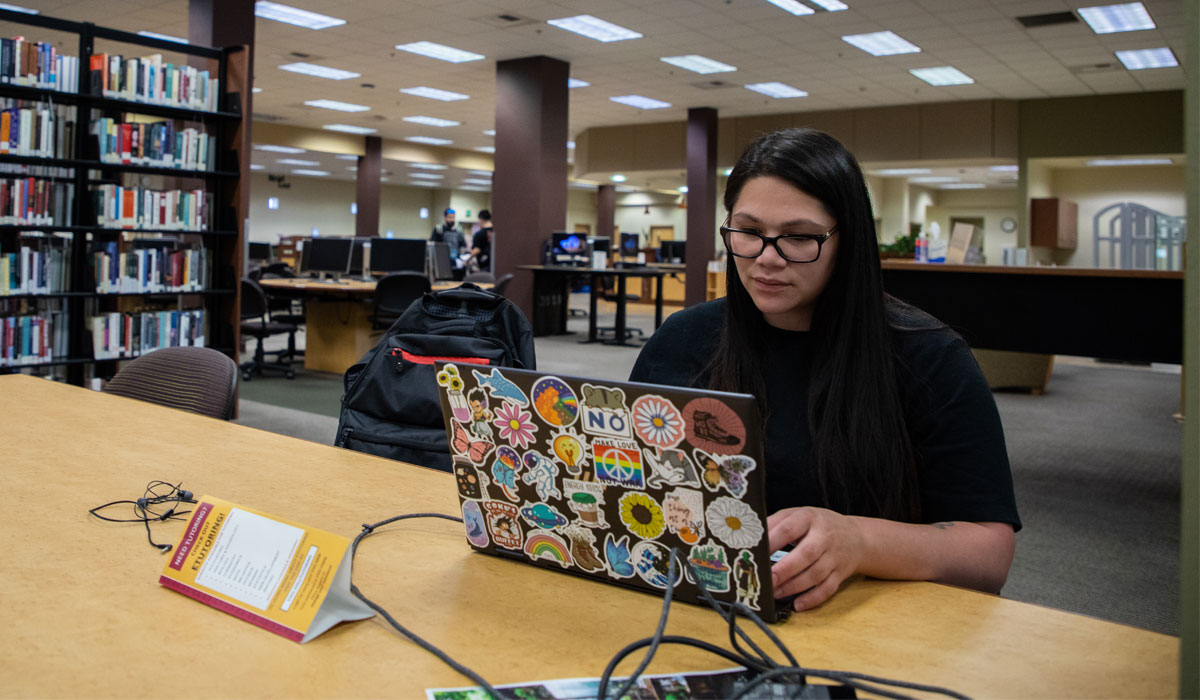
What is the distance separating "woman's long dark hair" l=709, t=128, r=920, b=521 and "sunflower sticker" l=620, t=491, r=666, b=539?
391 millimetres

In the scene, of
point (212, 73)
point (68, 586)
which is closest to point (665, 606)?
point (68, 586)

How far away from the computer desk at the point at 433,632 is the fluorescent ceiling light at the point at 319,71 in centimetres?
1073

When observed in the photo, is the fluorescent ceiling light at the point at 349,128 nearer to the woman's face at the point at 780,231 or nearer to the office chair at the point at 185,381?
the office chair at the point at 185,381

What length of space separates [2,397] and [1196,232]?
238cm

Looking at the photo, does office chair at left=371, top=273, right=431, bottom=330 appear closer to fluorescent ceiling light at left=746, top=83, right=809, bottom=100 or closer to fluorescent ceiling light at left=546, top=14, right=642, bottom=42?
fluorescent ceiling light at left=546, top=14, right=642, bottom=42

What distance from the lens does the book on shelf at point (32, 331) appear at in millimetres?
4336

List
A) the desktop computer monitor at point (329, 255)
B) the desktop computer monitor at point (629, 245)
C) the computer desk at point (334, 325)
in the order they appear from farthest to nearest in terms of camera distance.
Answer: the desktop computer monitor at point (629, 245), the desktop computer monitor at point (329, 255), the computer desk at point (334, 325)

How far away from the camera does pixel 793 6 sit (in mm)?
7914

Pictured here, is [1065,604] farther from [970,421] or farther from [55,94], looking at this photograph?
[55,94]

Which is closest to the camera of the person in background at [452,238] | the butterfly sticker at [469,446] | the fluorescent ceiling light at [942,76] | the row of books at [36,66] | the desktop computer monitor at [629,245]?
the butterfly sticker at [469,446]

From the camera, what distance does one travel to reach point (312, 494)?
1.40 metres

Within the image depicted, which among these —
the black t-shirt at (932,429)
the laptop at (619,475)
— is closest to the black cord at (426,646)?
the laptop at (619,475)

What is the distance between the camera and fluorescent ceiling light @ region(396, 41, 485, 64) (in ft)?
32.0

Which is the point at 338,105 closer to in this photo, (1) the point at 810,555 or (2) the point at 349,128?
(2) the point at 349,128
